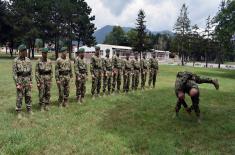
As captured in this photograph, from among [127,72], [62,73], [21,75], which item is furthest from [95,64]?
[21,75]

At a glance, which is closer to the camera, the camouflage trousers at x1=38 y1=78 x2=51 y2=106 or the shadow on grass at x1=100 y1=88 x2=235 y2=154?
the shadow on grass at x1=100 y1=88 x2=235 y2=154

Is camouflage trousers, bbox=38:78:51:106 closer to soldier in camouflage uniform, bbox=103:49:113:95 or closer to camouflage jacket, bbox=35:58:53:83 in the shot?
camouflage jacket, bbox=35:58:53:83

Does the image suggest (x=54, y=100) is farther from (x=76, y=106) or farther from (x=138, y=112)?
(x=138, y=112)

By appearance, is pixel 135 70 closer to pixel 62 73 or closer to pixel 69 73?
pixel 69 73

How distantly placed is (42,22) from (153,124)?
5787cm

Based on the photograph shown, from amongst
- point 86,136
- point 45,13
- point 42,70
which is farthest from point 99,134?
point 45,13

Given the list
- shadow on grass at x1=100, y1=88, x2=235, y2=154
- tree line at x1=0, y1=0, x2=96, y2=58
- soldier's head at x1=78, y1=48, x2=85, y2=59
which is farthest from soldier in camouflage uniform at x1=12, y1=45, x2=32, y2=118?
tree line at x1=0, y1=0, x2=96, y2=58

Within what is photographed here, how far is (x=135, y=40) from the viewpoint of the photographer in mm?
81812

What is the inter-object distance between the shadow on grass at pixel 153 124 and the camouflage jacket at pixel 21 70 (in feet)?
9.55

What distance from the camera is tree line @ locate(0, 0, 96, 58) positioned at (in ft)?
214

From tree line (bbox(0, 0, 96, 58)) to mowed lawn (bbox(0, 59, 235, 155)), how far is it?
168 feet

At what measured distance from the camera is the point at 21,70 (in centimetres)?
1188

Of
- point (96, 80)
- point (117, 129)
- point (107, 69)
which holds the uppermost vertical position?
point (107, 69)

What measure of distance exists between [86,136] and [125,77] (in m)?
8.89
